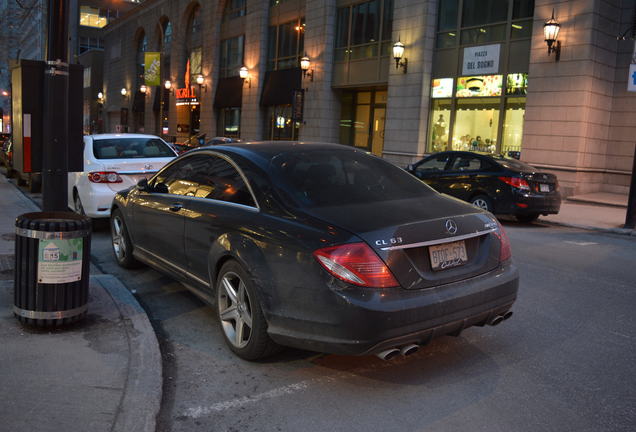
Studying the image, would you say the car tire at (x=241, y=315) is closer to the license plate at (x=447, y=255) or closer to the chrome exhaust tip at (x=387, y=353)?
the chrome exhaust tip at (x=387, y=353)

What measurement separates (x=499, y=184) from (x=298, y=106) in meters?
17.5

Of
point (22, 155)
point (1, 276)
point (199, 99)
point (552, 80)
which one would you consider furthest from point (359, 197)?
point (199, 99)

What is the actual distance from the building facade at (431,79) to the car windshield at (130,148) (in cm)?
1224

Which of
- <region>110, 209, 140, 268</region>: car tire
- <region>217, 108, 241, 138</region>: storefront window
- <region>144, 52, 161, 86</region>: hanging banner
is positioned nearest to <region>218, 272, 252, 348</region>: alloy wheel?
<region>110, 209, 140, 268</region>: car tire

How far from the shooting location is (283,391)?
399 centimetres

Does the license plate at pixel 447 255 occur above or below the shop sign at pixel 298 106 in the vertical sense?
below

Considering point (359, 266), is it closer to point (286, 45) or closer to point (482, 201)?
point (482, 201)

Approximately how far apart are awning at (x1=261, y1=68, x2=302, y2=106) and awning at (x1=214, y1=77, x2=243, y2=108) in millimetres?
2938

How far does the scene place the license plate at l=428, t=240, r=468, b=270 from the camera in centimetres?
401

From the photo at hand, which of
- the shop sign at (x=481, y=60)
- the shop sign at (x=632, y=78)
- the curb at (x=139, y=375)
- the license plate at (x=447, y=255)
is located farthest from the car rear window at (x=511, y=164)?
the curb at (x=139, y=375)

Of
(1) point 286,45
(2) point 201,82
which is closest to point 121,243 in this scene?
(1) point 286,45

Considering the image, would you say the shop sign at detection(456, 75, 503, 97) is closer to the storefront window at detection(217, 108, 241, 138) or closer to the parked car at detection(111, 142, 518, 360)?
the parked car at detection(111, 142, 518, 360)

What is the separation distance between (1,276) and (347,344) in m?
4.27

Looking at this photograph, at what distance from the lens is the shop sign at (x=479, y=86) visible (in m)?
20.0
